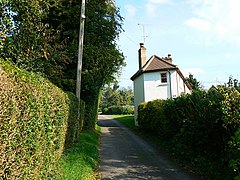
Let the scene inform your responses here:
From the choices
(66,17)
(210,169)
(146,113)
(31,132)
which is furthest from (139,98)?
(31,132)

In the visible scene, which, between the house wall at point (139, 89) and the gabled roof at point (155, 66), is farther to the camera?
the house wall at point (139, 89)

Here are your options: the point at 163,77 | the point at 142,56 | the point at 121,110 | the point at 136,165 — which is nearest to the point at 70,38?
the point at 136,165

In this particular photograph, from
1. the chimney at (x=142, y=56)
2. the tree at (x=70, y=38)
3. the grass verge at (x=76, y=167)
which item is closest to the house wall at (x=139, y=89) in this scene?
the chimney at (x=142, y=56)

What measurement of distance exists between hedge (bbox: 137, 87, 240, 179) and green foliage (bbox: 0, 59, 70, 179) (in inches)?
185

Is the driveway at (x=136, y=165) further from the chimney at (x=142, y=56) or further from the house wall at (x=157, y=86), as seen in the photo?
the chimney at (x=142, y=56)

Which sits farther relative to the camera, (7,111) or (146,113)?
(146,113)

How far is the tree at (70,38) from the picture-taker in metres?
13.8

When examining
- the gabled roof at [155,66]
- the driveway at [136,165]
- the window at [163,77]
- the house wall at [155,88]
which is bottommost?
the driveway at [136,165]

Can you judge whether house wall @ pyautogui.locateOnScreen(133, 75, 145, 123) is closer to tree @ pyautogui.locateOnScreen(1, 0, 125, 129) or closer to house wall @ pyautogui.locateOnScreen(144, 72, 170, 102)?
house wall @ pyautogui.locateOnScreen(144, 72, 170, 102)

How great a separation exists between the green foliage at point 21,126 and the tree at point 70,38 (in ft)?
28.5

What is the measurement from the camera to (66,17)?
19.9m

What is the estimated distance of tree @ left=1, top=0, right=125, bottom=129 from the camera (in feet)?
45.3

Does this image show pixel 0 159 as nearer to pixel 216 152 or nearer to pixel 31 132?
pixel 31 132

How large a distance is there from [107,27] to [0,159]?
63.2 ft
